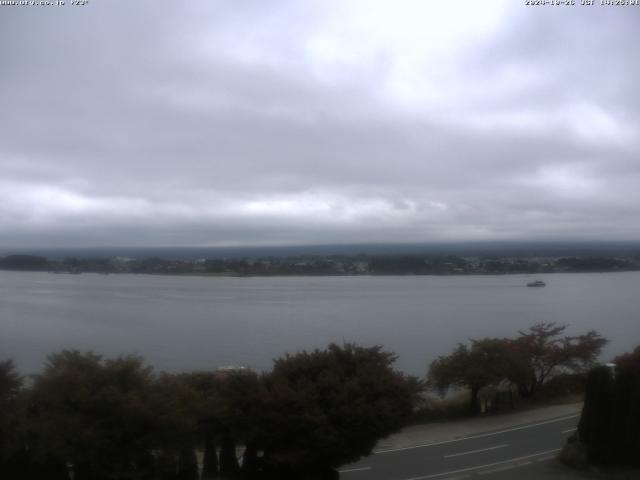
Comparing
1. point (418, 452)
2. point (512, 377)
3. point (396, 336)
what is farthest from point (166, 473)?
point (396, 336)

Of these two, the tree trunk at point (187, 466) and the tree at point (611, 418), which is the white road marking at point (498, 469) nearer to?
the tree at point (611, 418)

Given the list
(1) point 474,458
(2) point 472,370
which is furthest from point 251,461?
(2) point 472,370

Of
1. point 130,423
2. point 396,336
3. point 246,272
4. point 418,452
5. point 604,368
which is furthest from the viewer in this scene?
point 246,272

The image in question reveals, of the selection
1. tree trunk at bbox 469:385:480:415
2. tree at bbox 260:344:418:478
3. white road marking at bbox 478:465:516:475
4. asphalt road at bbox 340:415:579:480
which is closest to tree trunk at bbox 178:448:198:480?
tree at bbox 260:344:418:478

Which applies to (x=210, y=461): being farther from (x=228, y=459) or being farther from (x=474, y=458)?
(x=474, y=458)

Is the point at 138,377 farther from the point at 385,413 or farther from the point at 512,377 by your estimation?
the point at 512,377

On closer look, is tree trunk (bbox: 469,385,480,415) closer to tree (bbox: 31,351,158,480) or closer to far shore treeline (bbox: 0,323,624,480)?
far shore treeline (bbox: 0,323,624,480)
